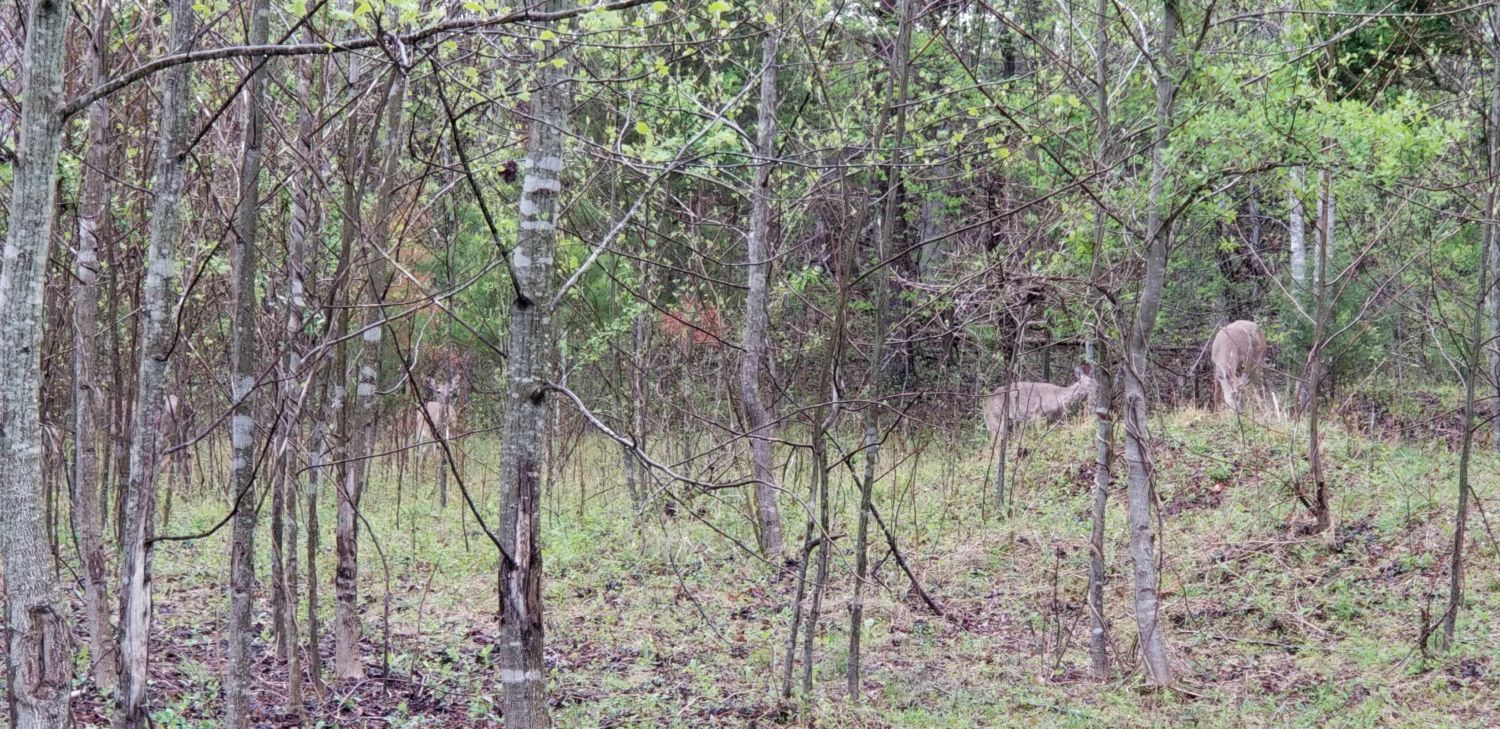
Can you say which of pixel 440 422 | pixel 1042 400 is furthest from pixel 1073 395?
pixel 440 422

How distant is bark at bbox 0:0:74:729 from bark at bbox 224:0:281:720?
3.63 feet

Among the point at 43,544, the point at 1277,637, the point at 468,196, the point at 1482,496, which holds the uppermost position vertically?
the point at 468,196

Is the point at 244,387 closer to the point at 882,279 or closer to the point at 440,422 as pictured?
the point at 882,279

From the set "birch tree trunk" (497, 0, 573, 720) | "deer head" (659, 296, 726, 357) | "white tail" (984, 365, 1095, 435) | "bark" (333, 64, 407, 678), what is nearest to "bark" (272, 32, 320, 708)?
"bark" (333, 64, 407, 678)

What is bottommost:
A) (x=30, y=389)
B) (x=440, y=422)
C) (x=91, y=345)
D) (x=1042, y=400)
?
(x=440, y=422)

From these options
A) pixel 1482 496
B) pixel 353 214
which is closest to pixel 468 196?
pixel 353 214

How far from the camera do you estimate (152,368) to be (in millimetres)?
3625

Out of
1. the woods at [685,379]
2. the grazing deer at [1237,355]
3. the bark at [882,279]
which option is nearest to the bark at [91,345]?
the woods at [685,379]

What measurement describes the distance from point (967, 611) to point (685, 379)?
4156 mm

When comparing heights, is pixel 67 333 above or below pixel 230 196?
below

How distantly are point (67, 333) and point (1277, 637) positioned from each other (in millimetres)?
9276

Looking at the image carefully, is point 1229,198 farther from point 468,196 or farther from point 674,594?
point 468,196

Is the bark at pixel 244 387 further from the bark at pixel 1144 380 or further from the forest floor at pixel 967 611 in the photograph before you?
the bark at pixel 1144 380

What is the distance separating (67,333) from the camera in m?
8.49
